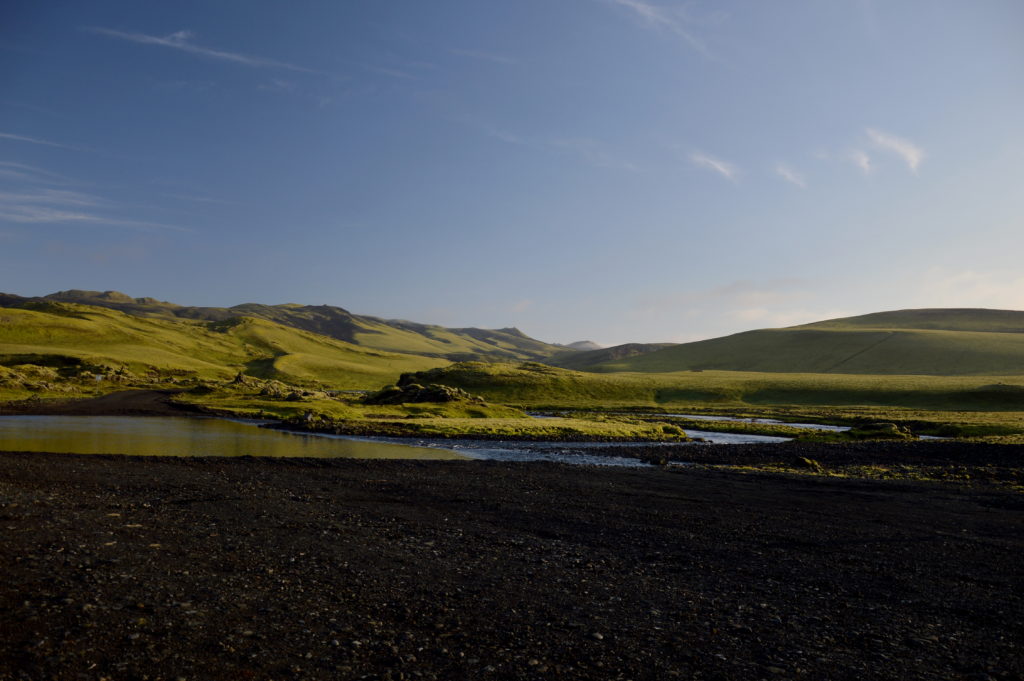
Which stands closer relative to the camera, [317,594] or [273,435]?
[317,594]

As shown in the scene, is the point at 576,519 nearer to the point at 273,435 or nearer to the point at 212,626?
the point at 212,626

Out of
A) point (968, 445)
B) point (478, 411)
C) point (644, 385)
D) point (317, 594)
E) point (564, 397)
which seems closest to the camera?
point (317, 594)

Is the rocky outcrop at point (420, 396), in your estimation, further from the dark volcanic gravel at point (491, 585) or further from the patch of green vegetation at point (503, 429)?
the dark volcanic gravel at point (491, 585)

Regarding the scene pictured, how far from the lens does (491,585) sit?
1842cm

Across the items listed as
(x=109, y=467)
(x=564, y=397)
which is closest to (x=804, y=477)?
(x=109, y=467)

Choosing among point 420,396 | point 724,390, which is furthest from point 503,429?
point 724,390

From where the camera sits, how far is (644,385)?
530 ft

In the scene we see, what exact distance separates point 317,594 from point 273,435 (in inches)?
2257

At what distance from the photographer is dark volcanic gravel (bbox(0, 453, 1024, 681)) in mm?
13203

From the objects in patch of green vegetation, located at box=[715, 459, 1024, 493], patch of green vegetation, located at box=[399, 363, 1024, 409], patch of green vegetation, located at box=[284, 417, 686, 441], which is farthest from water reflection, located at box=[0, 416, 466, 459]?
patch of green vegetation, located at box=[399, 363, 1024, 409]

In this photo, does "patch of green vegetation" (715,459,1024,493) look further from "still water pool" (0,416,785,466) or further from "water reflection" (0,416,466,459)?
Result: "water reflection" (0,416,466,459)

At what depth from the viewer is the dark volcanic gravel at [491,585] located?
1320 cm

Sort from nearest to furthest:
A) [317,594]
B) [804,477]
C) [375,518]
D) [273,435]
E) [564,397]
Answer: [317,594] < [375,518] < [804,477] < [273,435] < [564,397]

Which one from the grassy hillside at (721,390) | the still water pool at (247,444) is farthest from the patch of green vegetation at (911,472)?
the grassy hillside at (721,390)
